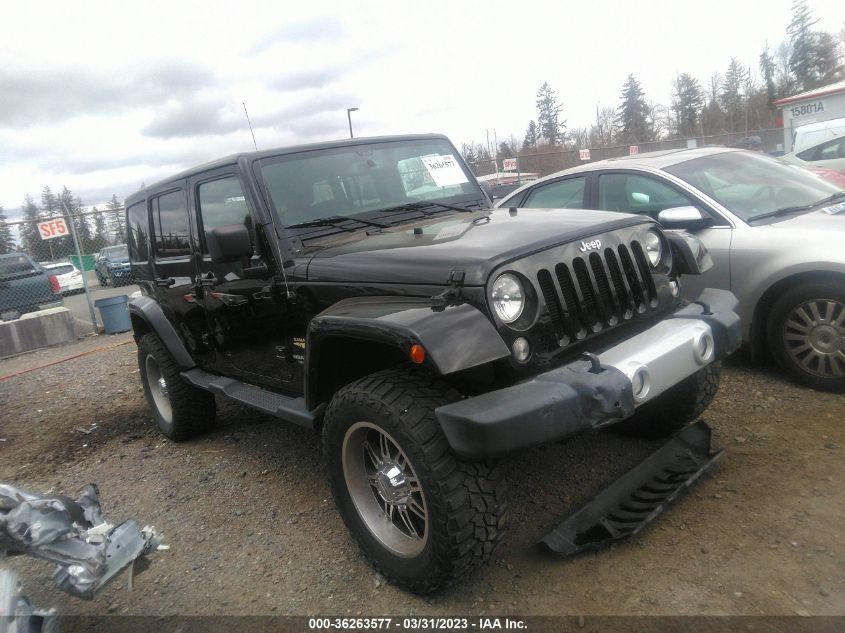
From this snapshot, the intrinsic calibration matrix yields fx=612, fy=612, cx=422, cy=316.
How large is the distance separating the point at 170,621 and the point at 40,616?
0.72m

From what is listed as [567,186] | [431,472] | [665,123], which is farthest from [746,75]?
[431,472]

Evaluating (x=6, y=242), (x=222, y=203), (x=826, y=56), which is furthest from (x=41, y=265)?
(x=826, y=56)

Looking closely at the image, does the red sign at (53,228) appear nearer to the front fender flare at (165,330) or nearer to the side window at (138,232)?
the side window at (138,232)

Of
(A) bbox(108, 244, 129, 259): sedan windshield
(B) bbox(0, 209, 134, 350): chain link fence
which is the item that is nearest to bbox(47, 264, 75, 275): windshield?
(A) bbox(108, 244, 129, 259): sedan windshield

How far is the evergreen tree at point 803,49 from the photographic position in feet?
160

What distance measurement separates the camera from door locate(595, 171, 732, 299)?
425 centimetres

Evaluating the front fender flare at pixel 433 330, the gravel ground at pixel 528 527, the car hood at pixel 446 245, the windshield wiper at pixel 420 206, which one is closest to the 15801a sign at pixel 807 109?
the gravel ground at pixel 528 527

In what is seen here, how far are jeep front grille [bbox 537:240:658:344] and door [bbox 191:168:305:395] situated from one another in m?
1.34

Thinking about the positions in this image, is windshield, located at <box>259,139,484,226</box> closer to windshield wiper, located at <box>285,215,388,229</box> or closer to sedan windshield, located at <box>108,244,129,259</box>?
windshield wiper, located at <box>285,215,388,229</box>

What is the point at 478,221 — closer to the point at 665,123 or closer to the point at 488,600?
the point at 488,600

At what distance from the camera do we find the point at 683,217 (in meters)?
4.23

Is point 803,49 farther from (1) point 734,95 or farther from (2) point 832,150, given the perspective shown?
(2) point 832,150

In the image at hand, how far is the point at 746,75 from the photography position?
199ft

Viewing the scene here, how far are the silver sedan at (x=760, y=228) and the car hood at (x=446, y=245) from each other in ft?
5.05
